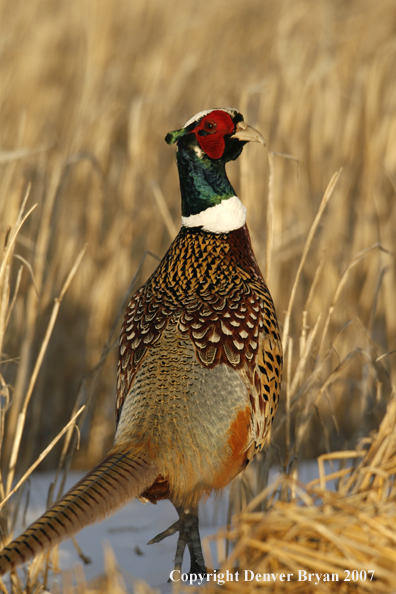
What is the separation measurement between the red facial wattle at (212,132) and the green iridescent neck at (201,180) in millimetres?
30

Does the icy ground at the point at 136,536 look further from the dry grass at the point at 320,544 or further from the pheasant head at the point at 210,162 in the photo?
the pheasant head at the point at 210,162

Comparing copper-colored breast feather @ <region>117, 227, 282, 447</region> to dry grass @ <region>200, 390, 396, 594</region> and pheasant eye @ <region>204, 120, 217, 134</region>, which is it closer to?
pheasant eye @ <region>204, 120, 217, 134</region>

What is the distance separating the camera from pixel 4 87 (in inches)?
200

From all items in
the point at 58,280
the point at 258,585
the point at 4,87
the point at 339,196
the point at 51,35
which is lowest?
the point at 258,585

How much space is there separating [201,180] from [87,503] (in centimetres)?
120

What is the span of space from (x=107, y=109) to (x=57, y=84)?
1.90 m

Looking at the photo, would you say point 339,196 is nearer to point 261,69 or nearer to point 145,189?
point 145,189

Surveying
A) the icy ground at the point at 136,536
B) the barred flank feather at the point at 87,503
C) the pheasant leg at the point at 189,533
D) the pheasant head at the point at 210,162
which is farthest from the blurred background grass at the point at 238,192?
the barred flank feather at the point at 87,503

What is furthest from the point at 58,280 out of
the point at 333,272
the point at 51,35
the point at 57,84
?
the point at 51,35

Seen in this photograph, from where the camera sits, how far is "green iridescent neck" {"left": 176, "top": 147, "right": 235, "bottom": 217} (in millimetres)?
2381

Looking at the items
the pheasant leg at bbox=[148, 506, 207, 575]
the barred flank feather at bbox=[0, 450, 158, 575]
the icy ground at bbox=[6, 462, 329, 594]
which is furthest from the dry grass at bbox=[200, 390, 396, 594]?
the icy ground at bbox=[6, 462, 329, 594]

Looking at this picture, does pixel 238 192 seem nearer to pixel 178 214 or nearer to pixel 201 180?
pixel 178 214

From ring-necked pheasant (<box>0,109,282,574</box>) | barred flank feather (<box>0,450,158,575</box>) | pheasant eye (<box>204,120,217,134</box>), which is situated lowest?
barred flank feather (<box>0,450,158,575</box>)

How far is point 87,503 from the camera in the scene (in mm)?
1741
